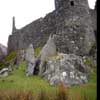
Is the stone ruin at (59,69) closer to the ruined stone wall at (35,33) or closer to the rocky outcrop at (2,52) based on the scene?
the ruined stone wall at (35,33)

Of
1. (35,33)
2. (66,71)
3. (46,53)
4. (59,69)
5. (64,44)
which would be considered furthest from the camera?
(35,33)

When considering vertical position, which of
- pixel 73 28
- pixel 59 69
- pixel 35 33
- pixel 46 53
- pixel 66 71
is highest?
pixel 35 33

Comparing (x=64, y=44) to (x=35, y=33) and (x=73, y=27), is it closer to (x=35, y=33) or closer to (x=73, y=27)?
(x=73, y=27)

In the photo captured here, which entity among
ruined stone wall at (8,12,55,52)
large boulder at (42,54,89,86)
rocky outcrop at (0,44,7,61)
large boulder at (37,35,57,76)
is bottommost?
large boulder at (42,54,89,86)

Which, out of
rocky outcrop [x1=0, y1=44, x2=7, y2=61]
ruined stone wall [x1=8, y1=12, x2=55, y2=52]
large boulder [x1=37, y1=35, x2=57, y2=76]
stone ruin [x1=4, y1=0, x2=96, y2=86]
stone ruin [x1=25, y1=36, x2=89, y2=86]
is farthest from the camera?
rocky outcrop [x1=0, y1=44, x2=7, y2=61]

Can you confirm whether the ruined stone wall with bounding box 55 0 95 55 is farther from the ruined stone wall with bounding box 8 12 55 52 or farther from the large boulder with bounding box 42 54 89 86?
the ruined stone wall with bounding box 8 12 55 52

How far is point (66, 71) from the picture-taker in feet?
83.7

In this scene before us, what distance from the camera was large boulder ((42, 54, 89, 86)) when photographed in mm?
24405

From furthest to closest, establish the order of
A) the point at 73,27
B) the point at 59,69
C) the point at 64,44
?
the point at 73,27
the point at 64,44
the point at 59,69

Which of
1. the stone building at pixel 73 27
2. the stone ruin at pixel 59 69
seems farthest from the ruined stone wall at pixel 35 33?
the stone ruin at pixel 59 69

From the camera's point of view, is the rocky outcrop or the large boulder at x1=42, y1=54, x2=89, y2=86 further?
the rocky outcrop

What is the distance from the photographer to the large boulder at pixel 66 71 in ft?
80.1

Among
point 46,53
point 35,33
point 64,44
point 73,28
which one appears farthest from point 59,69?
point 35,33

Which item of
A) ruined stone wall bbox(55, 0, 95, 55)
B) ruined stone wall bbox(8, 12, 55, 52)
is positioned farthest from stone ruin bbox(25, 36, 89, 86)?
ruined stone wall bbox(8, 12, 55, 52)
